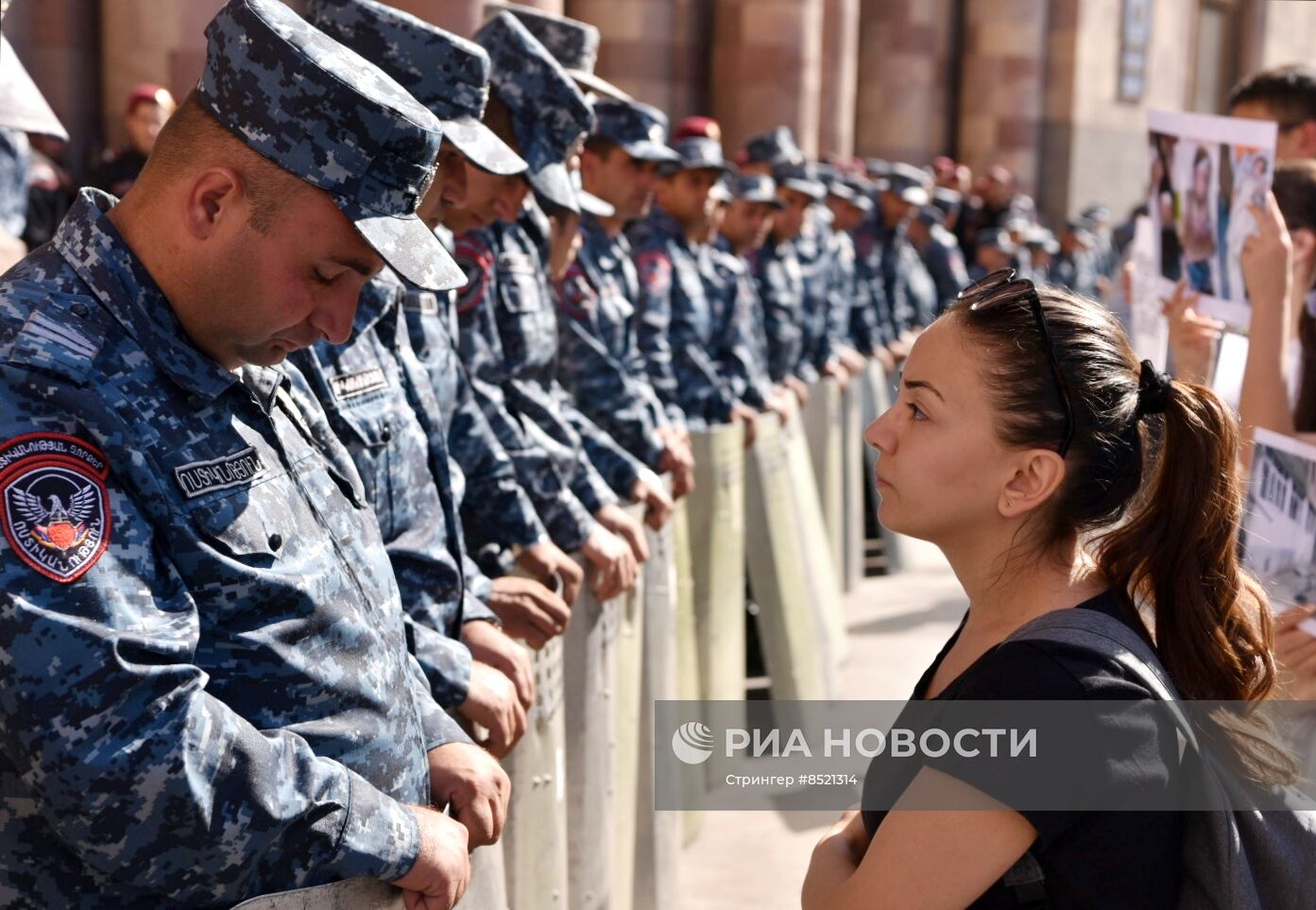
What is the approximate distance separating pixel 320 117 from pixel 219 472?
450mm

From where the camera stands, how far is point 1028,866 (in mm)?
1728

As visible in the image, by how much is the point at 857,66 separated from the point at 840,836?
58.3ft

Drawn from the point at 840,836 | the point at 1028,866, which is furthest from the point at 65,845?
the point at 1028,866

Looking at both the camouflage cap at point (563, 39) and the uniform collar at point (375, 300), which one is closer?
the uniform collar at point (375, 300)

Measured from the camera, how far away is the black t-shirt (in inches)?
66.7

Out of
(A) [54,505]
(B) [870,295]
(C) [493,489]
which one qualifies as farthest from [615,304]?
(B) [870,295]

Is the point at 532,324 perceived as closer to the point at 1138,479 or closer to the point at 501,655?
the point at 501,655

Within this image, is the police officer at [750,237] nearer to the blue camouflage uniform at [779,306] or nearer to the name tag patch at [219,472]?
the blue camouflage uniform at [779,306]

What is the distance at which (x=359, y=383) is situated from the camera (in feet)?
9.16

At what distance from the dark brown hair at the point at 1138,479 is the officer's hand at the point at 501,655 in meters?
1.22

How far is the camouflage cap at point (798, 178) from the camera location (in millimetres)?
9414

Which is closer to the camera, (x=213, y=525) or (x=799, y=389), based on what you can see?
(x=213, y=525)

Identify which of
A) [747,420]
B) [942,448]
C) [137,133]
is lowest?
[747,420]

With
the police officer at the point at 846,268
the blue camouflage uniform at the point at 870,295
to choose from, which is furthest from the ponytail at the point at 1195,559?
the blue camouflage uniform at the point at 870,295
